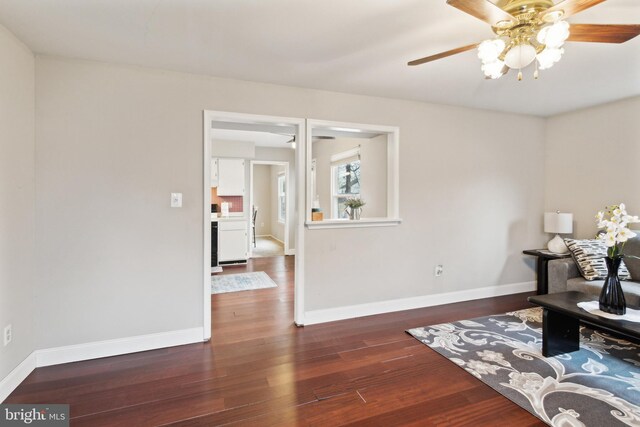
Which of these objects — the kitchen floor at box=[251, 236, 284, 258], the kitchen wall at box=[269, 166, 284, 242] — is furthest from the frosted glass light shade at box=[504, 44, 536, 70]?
the kitchen wall at box=[269, 166, 284, 242]

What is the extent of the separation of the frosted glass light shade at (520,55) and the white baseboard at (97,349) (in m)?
3.06

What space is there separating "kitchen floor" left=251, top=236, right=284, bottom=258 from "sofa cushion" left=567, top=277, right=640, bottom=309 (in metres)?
5.39

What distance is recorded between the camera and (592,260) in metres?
3.15

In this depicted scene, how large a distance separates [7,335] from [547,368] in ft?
12.5

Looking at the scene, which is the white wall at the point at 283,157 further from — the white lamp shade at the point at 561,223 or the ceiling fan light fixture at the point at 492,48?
the ceiling fan light fixture at the point at 492,48

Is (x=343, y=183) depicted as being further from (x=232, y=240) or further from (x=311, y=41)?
(x=311, y=41)

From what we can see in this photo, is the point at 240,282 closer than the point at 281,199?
Yes

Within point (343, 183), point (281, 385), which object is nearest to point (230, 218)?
point (343, 183)

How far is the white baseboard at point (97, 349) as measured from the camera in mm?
2227

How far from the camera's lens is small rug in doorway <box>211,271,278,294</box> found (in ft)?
14.7

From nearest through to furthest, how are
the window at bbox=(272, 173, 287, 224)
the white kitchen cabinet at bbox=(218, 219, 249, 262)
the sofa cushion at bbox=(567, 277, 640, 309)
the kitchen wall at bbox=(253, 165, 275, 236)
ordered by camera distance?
the sofa cushion at bbox=(567, 277, 640, 309) < the white kitchen cabinet at bbox=(218, 219, 249, 262) < the window at bbox=(272, 173, 287, 224) < the kitchen wall at bbox=(253, 165, 275, 236)

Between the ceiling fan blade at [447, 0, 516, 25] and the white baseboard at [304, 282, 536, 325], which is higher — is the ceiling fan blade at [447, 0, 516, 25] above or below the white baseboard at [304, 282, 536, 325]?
above

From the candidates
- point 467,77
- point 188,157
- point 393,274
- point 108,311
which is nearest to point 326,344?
point 393,274

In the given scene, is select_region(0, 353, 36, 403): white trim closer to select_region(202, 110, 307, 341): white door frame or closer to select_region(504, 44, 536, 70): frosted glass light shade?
select_region(202, 110, 307, 341): white door frame
